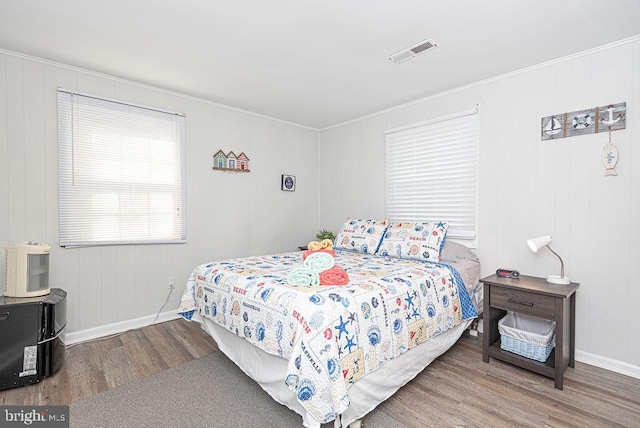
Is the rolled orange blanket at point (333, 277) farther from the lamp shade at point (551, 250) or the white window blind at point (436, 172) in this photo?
the white window blind at point (436, 172)

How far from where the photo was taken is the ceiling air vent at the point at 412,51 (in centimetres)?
241

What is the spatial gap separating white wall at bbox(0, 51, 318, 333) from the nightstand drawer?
2840 mm

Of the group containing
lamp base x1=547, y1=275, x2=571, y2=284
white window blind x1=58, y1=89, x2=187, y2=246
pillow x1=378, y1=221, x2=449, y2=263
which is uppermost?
white window blind x1=58, y1=89, x2=187, y2=246

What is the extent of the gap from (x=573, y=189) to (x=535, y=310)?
3.60ft

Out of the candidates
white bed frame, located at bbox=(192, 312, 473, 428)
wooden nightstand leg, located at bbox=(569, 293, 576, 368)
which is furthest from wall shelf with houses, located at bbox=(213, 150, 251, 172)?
wooden nightstand leg, located at bbox=(569, 293, 576, 368)

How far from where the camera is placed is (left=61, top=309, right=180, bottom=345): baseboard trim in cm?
287

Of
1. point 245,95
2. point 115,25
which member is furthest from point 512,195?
point 115,25

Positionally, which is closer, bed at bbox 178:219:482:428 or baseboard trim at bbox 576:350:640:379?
bed at bbox 178:219:482:428

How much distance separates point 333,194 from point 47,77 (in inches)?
134

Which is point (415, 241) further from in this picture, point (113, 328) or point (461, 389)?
point (113, 328)

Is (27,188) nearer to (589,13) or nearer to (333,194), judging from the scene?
(333,194)

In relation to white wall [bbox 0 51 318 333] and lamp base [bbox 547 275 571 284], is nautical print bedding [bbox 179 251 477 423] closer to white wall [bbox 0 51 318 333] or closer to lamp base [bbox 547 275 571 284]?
lamp base [bbox 547 275 571 284]

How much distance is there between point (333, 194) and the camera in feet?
→ 15.5

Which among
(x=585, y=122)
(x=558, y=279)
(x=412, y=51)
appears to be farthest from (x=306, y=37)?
(x=558, y=279)
